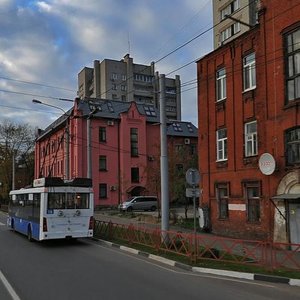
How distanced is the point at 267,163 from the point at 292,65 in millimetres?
4236

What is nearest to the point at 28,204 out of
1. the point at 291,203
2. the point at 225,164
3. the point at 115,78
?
the point at 225,164

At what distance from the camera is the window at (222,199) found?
2466 centimetres

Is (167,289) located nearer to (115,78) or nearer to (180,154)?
(180,154)

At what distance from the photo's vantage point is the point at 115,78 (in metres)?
111

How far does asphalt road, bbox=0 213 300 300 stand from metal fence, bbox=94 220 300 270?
1.18m

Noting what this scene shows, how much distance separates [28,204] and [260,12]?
47.9ft

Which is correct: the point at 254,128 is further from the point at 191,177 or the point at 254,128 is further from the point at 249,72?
the point at 191,177

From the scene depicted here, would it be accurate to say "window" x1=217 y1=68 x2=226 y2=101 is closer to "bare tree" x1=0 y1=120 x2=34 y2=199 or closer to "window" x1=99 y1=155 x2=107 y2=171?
"window" x1=99 y1=155 x2=107 y2=171

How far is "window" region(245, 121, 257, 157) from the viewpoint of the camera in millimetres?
22547

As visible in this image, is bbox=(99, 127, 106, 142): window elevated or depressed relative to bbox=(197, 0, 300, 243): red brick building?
elevated

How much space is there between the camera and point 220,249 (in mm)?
17000

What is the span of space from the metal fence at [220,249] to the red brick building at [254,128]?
12.7 ft

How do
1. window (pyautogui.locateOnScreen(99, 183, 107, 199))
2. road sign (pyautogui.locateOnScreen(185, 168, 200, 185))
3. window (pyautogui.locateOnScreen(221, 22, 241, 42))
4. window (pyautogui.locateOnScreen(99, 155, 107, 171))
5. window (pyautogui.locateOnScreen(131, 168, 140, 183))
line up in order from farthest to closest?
window (pyautogui.locateOnScreen(131, 168, 140, 183)), window (pyautogui.locateOnScreen(99, 155, 107, 171)), window (pyautogui.locateOnScreen(99, 183, 107, 199)), window (pyautogui.locateOnScreen(221, 22, 241, 42)), road sign (pyautogui.locateOnScreen(185, 168, 200, 185))

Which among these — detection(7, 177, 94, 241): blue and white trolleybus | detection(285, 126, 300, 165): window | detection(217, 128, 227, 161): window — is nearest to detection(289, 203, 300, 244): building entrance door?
detection(285, 126, 300, 165): window
